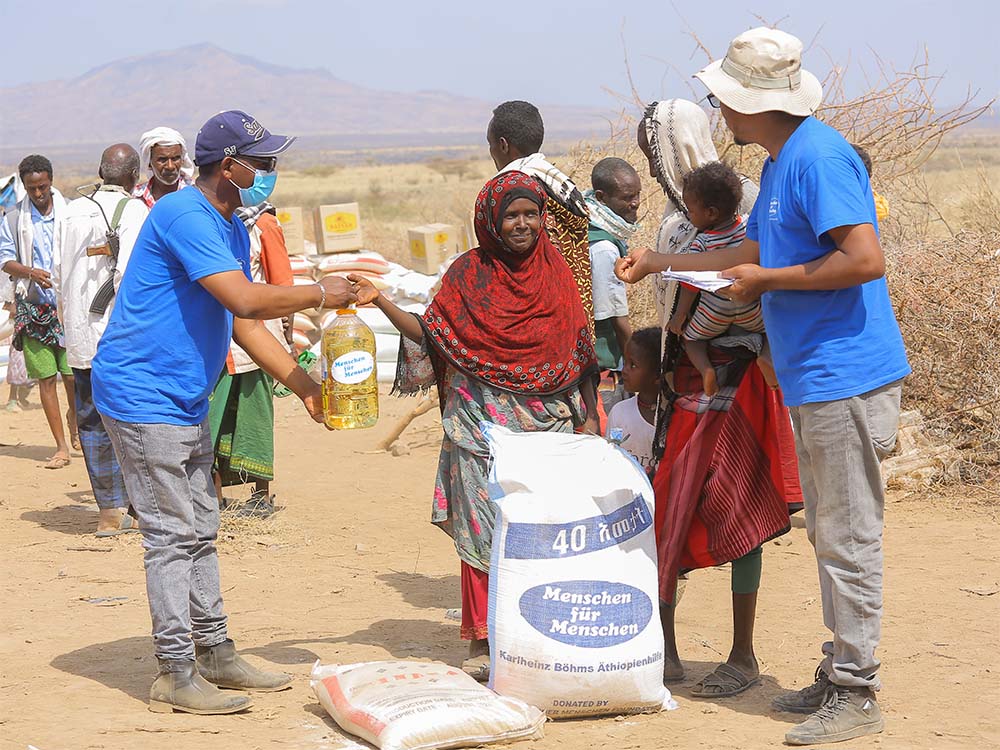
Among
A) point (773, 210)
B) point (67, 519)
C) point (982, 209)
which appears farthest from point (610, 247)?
point (982, 209)

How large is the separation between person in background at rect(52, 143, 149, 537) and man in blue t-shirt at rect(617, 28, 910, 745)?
4294 millimetres

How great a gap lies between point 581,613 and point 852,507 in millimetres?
890

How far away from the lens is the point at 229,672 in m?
4.40

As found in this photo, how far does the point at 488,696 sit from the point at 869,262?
68.6 inches

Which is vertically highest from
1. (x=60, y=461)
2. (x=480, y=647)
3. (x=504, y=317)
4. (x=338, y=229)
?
(x=338, y=229)

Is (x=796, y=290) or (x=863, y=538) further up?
(x=796, y=290)

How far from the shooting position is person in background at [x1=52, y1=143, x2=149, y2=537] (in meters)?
7.19

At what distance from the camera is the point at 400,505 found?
26.7ft

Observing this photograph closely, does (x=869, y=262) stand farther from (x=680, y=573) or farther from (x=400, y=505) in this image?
(x=400, y=505)

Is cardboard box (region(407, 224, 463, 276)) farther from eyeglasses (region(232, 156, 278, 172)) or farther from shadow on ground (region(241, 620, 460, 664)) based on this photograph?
eyeglasses (region(232, 156, 278, 172))

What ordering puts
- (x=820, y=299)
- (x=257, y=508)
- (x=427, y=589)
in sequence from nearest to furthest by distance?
(x=820, y=299) → (x=427, y=589) → (x=257, y=508)

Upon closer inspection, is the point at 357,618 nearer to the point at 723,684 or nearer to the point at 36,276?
the point at 723,684

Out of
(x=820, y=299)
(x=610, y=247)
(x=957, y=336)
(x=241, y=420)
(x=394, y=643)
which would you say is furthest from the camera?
Answer: (x=957, y=336)

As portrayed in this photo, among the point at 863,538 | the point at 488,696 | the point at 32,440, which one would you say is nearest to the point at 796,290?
the point at 863,538
